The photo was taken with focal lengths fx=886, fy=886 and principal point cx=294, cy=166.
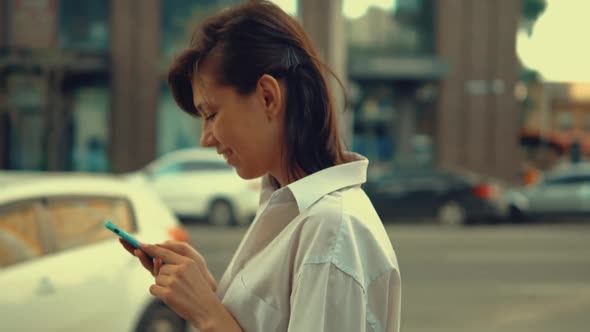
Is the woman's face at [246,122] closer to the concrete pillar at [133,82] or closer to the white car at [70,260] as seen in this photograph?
the white car at [70,260]

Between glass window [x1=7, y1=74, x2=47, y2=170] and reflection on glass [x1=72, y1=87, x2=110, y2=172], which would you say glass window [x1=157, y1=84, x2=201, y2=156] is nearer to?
reflection on glass [x1=72, y1=87, x2=110, y2=172]

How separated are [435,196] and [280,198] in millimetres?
17105

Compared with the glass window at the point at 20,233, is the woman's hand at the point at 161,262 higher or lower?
higher

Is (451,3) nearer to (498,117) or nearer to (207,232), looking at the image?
(498,117)

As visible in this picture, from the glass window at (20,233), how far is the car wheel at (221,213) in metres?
12.4

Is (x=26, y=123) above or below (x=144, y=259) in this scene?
below

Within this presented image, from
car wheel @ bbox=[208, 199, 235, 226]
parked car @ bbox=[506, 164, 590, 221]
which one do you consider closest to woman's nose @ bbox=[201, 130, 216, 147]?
car wheel @ bbox=[208, 199, 235, 226]

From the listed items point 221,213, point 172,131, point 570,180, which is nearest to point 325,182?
point 221,213

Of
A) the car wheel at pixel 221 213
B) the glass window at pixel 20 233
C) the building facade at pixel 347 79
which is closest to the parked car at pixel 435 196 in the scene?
the car wheel at pixel 221 213

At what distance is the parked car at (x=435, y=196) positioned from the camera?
714 inches

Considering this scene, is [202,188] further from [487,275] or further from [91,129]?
[91,129]

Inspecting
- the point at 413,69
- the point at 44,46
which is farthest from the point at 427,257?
the point at 44,46

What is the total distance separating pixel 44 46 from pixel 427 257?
59.4 feet

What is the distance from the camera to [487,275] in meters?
10.7
